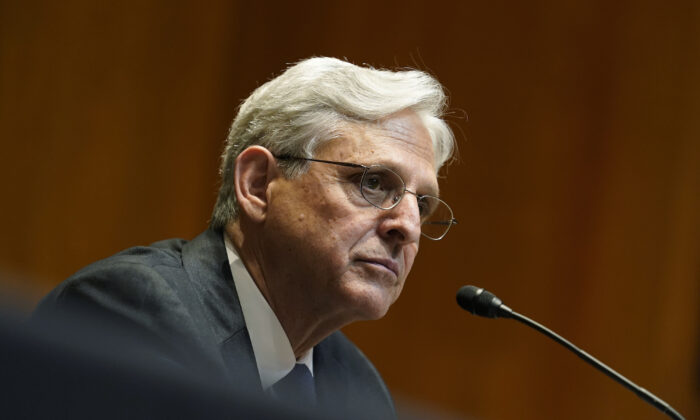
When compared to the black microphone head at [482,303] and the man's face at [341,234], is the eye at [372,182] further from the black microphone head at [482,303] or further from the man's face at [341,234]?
the black microphone head at [482,303]

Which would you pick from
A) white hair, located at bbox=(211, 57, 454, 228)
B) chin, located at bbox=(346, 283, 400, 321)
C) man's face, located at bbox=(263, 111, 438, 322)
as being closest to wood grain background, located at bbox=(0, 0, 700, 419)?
white hair, located at bbox=(211, 57, 454, 228)

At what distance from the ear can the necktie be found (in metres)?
0.36

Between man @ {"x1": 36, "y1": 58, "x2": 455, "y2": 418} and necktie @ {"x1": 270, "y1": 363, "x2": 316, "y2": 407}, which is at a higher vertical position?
man @ {"x1": 36, "y1": 58, "x2": 455, "y2": 418}

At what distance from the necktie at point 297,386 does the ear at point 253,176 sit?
0.36 m

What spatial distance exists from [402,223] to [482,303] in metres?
0.24

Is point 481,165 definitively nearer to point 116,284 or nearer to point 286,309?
point 286,309

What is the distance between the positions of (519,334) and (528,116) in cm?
88

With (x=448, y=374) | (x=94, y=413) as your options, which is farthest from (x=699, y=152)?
(x=94, y=413)

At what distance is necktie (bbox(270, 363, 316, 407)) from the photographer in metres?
1.68

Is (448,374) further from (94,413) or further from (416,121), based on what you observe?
(94,413)

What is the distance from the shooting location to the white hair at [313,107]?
69.1 inches

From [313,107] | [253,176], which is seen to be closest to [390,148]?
[313,107]

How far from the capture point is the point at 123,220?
10.4ft

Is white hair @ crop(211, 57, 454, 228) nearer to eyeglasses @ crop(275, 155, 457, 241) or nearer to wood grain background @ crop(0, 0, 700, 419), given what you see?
eyeglasses @ crop(275, 155, 457, 241)
